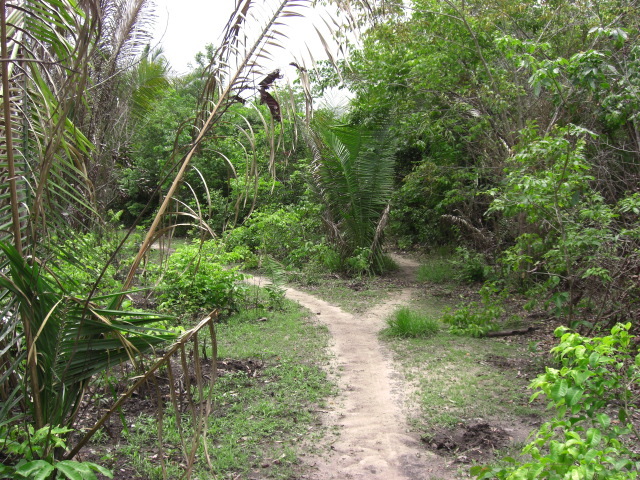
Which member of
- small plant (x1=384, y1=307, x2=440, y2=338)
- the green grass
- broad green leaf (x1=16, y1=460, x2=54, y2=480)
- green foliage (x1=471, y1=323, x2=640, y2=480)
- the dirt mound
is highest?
green foliage (x1=471, y1=323, x2=640, y2=480)

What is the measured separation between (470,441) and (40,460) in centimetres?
312

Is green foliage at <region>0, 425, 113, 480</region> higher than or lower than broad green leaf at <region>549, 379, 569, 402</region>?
lower

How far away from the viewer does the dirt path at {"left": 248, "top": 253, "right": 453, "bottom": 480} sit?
3764mm

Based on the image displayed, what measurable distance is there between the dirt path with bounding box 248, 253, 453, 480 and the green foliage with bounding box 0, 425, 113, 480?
1852 mm

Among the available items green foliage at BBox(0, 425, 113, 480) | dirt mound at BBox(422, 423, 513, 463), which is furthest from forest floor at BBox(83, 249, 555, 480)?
green foliage at BBox(0, 425, 113, 480)

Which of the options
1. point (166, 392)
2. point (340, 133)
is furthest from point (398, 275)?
point (166, 392)

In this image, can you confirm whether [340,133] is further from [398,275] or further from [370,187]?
[398,275]

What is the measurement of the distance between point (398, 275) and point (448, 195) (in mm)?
2617

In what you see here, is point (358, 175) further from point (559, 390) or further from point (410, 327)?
point (559, 390)

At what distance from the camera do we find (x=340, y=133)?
1207 centimetres

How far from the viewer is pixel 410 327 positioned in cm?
733

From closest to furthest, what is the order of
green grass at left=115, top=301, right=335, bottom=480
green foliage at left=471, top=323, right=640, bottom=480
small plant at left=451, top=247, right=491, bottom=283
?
1. green foliage at left=471, top=323, right=640, bottom=480
2. green grass at left=115, top=301, right=335, bottom=480
3. small plant at left=451, top=247, right=491, bottom=283

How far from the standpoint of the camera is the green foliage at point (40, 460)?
6.91 feet

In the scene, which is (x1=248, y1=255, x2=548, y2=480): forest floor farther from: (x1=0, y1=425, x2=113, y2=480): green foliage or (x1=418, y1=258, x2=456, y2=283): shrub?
(x1=418, y1=258, x2=456, y2=283): shrub
